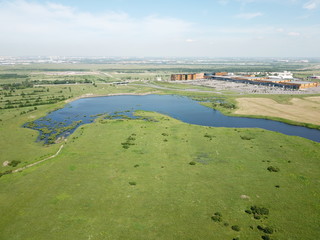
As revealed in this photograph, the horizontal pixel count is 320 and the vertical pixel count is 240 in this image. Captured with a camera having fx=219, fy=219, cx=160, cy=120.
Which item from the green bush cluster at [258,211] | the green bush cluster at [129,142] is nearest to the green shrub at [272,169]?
the green bush cluster at [258,211]

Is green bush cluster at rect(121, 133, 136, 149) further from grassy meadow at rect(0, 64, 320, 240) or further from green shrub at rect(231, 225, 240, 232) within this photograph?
green shrub at rect(231, 225, 240, 232)

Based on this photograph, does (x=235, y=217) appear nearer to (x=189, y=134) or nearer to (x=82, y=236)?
(x=82, y=236)

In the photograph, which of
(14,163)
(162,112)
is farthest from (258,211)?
(162,112)

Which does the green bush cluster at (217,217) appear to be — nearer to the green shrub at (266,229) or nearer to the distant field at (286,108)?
the green shrub at (266,229)

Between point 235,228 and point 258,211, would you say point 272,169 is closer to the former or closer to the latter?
point 258,211

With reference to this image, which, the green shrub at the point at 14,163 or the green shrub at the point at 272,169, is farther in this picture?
the green shrub at the point at 14,163
